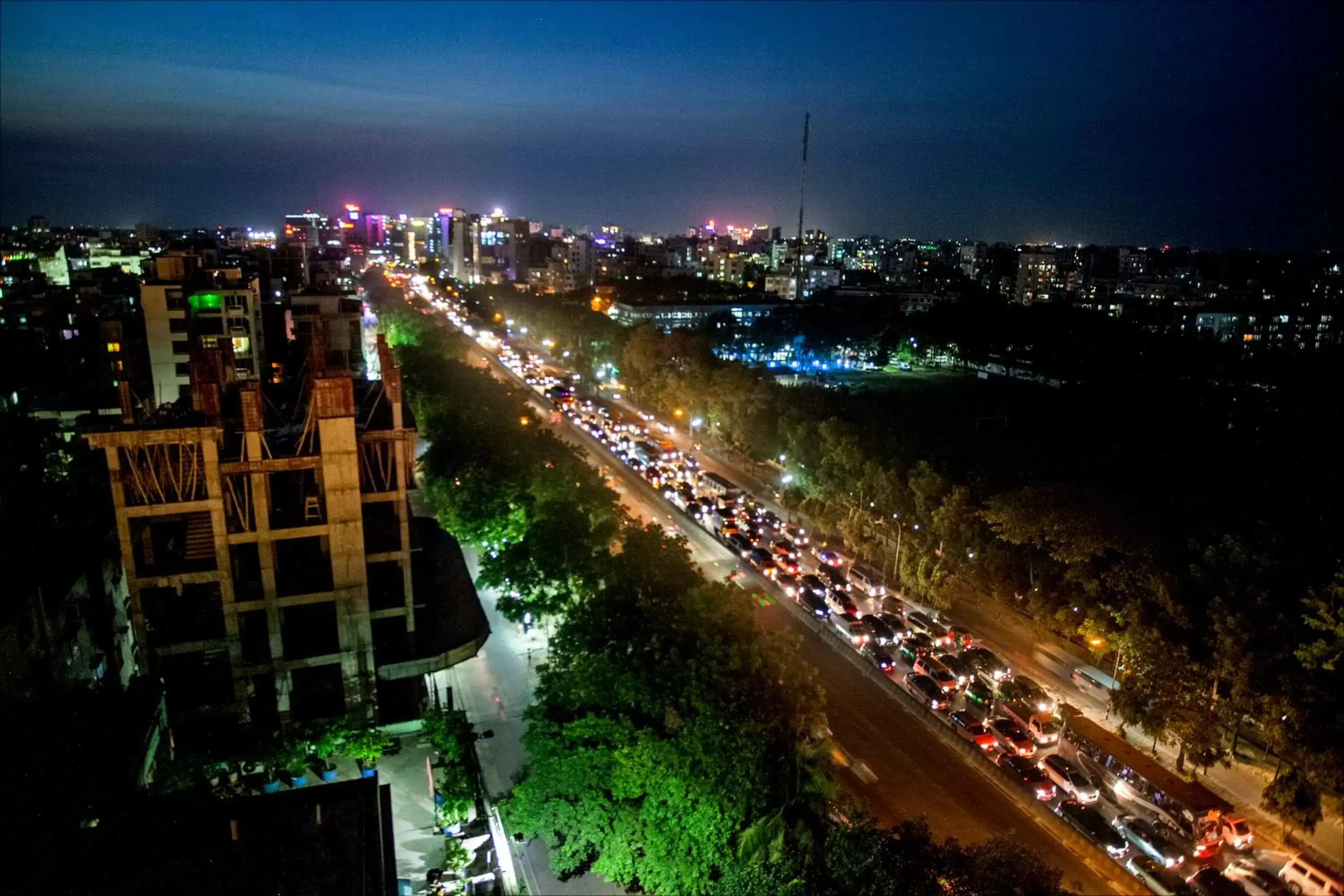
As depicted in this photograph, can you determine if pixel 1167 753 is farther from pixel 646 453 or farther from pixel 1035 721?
pixel 646 453

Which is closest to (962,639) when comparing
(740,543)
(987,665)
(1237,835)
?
(987,665)

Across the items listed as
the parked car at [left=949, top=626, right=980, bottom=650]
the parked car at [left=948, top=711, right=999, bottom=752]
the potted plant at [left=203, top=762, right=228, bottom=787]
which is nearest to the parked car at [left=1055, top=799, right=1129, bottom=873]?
the parked car at [left=948, top=711, right=999, bottom=752]

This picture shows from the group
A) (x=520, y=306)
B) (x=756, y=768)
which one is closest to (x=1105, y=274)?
(x=520, y=306)

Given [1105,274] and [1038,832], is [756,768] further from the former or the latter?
[1105,274]

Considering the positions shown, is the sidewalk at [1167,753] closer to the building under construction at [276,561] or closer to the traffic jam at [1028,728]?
the traffic jam at [1028,728]

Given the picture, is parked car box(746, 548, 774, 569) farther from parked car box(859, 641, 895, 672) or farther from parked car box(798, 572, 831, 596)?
parked car box(859, 641, 895, 672)

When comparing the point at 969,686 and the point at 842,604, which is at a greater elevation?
the point at 842,604
